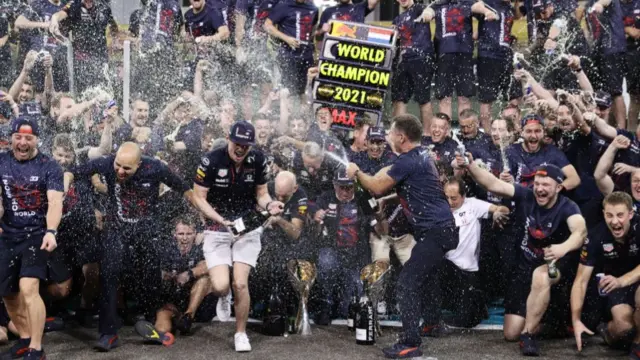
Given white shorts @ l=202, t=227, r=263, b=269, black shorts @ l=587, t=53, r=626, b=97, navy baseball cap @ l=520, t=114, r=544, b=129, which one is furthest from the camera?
black shorts @ l=587, t=53, r=626, b=97

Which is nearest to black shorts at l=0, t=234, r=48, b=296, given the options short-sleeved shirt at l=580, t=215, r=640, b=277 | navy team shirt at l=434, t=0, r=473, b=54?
short-sleeved shirt at l=580, t=215, r=640, b=277

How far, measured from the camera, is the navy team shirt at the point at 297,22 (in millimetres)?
11594

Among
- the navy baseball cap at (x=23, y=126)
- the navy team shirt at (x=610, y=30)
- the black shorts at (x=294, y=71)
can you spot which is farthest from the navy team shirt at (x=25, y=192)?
the navy team shirt at (x=610, y=30)

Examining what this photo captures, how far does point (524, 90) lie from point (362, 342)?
142 inches

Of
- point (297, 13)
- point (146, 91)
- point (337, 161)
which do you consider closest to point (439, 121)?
point (337, 161)

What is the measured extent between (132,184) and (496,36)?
187 inches

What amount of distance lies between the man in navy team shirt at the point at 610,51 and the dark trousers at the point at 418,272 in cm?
382

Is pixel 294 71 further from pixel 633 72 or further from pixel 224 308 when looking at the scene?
pixel 633 72

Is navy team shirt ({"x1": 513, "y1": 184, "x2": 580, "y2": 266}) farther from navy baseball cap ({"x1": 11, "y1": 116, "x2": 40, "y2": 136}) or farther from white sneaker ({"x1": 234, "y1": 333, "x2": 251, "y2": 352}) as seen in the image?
navy baseball cap ({"x1": 11, "y1": 116, "x2": 40, "y2": 136})

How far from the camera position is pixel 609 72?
10766 millimetres

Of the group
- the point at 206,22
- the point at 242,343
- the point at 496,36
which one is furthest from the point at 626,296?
the point at 206,22

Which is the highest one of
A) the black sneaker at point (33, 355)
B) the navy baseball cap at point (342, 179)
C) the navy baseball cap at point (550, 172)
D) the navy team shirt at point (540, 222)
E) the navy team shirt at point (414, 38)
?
the navy team shirt at point (414, 38)

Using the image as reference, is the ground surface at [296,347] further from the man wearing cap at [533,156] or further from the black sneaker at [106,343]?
the man wearing cap at [533,156]

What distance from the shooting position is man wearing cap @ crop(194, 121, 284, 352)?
26.5 ft
